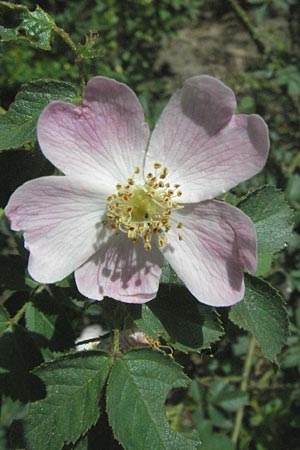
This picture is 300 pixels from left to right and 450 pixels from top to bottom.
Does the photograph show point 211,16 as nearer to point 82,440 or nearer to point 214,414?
point 214,414

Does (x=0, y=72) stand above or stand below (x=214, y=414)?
above

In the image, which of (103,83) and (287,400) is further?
(287,400)

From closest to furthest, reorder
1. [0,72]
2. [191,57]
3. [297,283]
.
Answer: [297,283]
[0,72]
[191,57]

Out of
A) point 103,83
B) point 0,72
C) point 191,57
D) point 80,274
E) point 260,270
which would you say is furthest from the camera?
point 191,57

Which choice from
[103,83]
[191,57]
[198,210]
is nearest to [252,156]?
[198,210]

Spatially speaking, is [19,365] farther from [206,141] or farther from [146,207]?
[206,141]

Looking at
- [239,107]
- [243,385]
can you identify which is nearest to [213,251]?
[243,385]

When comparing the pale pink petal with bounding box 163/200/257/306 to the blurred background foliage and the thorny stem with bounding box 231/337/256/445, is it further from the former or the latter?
the thorny stem with bounding box 231/337/256/445
